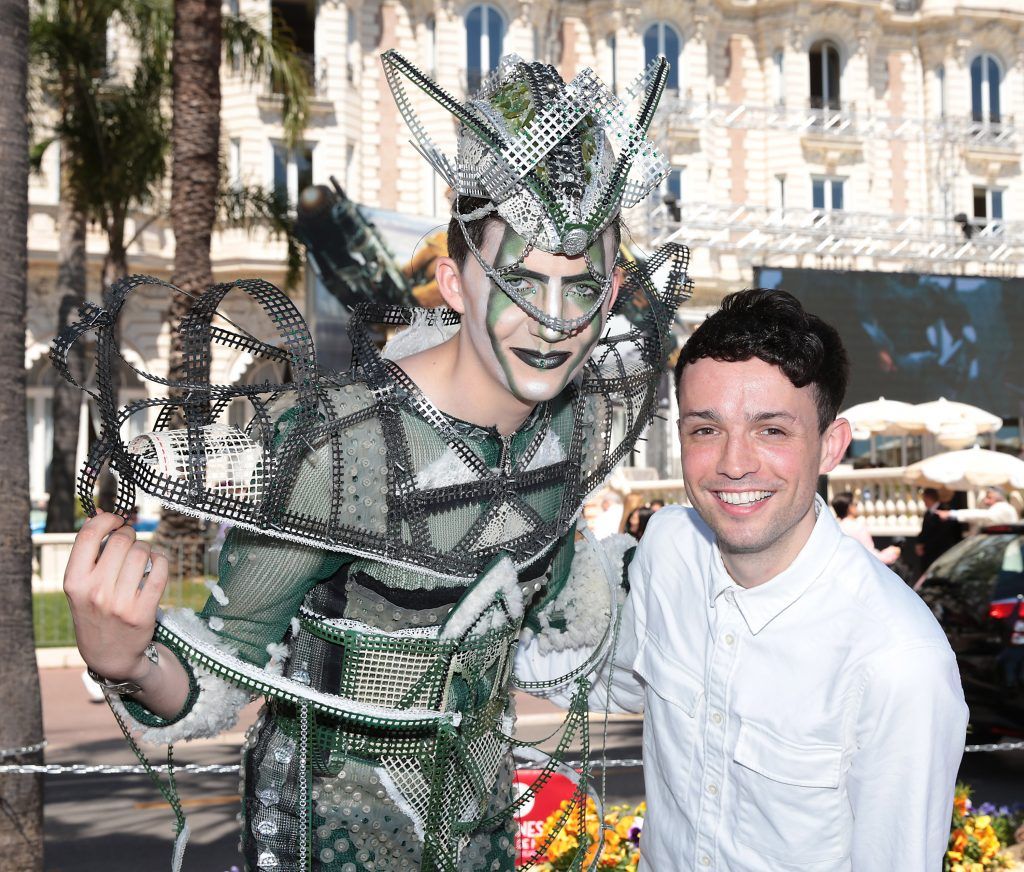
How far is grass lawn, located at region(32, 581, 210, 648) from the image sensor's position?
11352 millimetres

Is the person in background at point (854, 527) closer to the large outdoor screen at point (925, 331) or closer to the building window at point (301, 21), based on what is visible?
the large outdoor screen at point (925, 331)

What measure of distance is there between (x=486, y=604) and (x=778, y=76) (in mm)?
32607

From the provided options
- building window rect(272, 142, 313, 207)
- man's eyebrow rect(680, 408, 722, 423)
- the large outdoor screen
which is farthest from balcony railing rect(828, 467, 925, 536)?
building window rect(272, 142, 313, 207)

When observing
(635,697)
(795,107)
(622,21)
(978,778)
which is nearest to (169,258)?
(622,21)

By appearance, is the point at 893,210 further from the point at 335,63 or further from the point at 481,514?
the point at 481,514

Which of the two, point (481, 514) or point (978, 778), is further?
point (978, 778)

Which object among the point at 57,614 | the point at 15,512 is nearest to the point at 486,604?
the point at 15,512

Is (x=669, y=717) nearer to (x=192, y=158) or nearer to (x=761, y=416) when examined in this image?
(x=761, y=416)

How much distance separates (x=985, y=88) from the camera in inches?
1337

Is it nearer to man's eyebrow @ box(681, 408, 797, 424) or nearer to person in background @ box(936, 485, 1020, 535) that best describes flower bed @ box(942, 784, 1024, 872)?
man's eyebrow @ box(681, 408, 797, 424)

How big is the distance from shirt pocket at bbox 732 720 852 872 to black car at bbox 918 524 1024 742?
19.3ft

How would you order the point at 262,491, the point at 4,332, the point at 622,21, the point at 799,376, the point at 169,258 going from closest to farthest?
the point at 262,491
the point at 799,376
the point at 4,332
the point at 169,258
the point at 622,21

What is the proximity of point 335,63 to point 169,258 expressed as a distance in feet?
20.8

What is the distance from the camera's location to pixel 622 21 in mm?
31125
